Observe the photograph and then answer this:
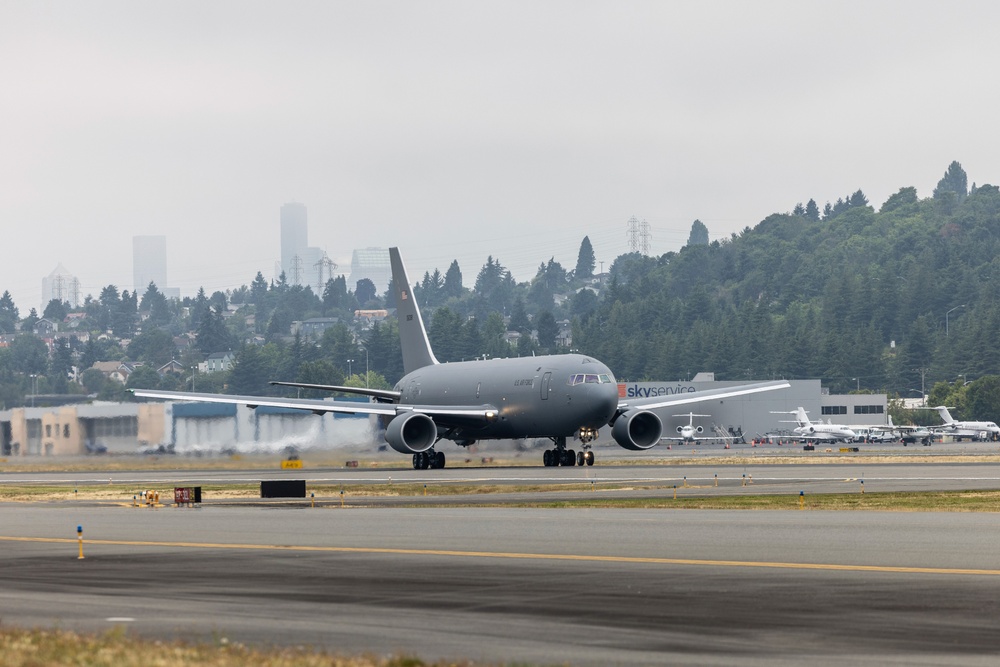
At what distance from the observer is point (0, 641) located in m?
16.5

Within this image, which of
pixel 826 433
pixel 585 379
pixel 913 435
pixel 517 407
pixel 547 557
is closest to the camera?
pixel 547 557

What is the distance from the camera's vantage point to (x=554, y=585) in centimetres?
2222

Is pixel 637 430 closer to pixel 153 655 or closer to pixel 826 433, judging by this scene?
pixel 153 655

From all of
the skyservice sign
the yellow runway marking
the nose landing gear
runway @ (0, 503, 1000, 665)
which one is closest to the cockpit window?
the nose landing gear

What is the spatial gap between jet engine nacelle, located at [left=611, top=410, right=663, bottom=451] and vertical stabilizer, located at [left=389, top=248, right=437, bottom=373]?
58.0 ft

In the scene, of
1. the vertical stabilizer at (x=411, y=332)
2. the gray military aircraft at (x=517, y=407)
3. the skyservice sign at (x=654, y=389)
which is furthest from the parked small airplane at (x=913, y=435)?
the gray military aircraft at (x=517, y=407)

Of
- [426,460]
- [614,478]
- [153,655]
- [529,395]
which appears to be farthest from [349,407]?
[153,655]

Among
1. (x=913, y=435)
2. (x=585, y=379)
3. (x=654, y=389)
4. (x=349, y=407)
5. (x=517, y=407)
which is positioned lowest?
(x=913, y=435)

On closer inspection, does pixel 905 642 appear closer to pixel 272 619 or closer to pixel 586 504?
pixel 272 619

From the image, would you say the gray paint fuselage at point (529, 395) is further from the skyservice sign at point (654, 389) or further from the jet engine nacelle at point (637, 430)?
the skyservice sign at point (654, 389)

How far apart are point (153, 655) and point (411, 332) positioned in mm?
72632

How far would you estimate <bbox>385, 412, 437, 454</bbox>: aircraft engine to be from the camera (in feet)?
236

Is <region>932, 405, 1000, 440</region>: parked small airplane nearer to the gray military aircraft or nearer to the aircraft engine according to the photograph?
the gray military aircraft

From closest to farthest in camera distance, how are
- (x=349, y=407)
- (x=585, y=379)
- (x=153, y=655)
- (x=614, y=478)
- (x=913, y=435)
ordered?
(x=153, y=655) → (x=614, y=478) → (x=585, y=379) → (x=349, y=407) → (x=913, y=435)
